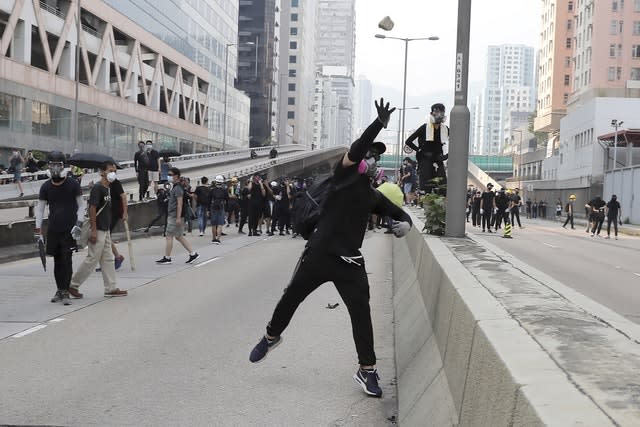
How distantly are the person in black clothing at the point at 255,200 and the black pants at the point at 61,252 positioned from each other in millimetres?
14251

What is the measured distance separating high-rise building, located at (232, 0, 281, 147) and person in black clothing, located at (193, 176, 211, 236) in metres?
113

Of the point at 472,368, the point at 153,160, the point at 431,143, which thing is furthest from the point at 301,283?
the point at 153,160

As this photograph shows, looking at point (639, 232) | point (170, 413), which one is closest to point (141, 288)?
point (170, 413)

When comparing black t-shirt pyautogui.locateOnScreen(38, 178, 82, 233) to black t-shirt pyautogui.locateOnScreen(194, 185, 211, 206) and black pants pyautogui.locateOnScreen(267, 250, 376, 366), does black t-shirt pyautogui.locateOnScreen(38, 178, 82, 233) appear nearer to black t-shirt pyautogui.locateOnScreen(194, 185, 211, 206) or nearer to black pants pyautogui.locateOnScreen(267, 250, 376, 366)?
black pants pyautogui.locateOnScreen(267, 250, 376, 366)

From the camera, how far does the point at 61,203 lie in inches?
380

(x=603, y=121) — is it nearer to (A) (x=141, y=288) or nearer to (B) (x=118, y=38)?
(B) (x=118, y=38)

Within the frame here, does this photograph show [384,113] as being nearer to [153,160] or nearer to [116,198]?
[116,198]

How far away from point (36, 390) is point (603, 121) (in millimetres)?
66583

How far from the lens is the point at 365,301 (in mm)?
5469

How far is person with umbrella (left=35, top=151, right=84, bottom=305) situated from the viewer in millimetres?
9539

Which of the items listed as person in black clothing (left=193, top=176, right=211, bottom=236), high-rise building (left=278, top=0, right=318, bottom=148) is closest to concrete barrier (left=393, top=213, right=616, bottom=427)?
person in black clothing (left=193, top=176, right=211, bottom=236)

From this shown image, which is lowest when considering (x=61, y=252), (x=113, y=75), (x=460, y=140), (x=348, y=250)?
(x=61, y=252)

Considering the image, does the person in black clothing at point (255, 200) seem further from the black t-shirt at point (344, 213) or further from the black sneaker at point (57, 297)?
the black t-shirt at point (344, 213)

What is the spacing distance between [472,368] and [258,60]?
13895cm
